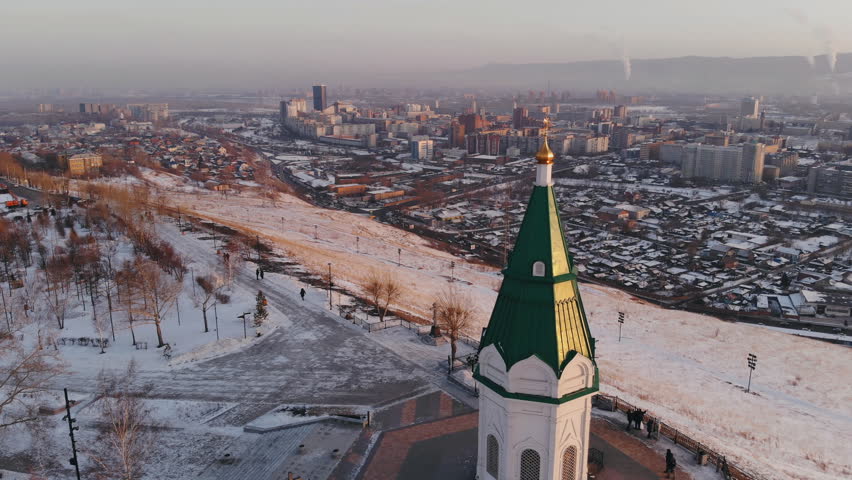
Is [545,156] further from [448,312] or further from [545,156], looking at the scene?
[448,312]

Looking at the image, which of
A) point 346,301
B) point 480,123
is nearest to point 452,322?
point 346,301

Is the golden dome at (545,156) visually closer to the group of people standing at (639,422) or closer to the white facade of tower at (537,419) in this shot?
the white facade of tower at (537,419)

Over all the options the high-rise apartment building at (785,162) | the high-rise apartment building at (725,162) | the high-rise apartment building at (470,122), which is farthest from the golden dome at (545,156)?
the high-rise apartment building at (470,122)

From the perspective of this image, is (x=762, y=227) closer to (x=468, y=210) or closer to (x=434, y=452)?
(x=468, y=210)

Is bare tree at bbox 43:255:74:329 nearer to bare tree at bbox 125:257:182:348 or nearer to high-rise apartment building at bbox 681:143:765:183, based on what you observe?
bare tree at bbox 125:257:182:348

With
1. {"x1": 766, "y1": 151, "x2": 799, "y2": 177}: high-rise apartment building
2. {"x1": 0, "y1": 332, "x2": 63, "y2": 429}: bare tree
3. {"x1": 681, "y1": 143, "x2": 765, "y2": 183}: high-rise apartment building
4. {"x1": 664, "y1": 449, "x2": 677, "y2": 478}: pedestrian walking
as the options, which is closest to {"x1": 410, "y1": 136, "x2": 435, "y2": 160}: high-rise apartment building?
{"x1": 681, "y1": 143, "x2": 765, "y2": 183}: high-rise apartment building

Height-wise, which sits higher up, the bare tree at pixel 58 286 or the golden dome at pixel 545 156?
the golden dome at pixel 545 156
